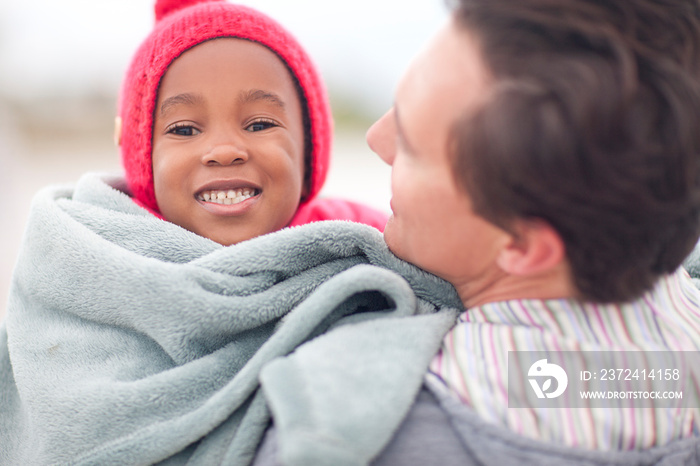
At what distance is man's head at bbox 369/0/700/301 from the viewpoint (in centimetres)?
56

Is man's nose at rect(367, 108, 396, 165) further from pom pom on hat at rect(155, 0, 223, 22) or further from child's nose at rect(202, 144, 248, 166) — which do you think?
pom pom on hat at rect(155, 0, 223, 22)

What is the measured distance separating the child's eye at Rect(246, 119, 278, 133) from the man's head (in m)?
0.48

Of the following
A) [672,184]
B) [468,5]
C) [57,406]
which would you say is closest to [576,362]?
[672,184]

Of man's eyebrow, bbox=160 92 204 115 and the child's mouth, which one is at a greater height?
man's eyebrow, bbox=160 92 204 115

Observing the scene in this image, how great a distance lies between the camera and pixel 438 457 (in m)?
0.63

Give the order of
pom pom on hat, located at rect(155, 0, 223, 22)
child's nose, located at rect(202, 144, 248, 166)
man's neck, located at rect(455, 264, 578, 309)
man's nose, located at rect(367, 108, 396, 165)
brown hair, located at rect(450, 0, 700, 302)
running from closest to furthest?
1. brown hair, located at rect(450, 0, 700, 302)
2. man's neck, located at rect(455, 264, 578, 309)
3. man's nose, located at rect(367, 108, 396, 165)
4. child's nose, located at rect(202, 144, 248, 166)
5. pom pom on hat, located at rect(155, 0, 223, 22)

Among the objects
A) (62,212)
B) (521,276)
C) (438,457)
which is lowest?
(438,457)

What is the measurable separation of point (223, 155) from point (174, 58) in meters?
0.23

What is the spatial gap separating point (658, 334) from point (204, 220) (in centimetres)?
75

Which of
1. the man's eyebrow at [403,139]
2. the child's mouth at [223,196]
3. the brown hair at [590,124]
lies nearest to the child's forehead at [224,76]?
the child's mouth at [223,196]

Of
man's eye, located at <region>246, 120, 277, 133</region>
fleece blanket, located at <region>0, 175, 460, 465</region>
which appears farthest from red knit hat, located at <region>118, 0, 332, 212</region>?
fleece blanket, located at <region>0, 175, 460, 465</region>

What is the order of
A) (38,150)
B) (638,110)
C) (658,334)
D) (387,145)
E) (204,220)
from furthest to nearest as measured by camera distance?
1. (38,150)
2. (204,220)
3. (387,145)
4. (658,334)
5. (638,110)

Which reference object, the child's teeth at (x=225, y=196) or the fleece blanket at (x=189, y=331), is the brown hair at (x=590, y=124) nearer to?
the fleece blanket at (x=189, y=331)

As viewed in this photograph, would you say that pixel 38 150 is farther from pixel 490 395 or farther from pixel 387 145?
pixel 490 395
